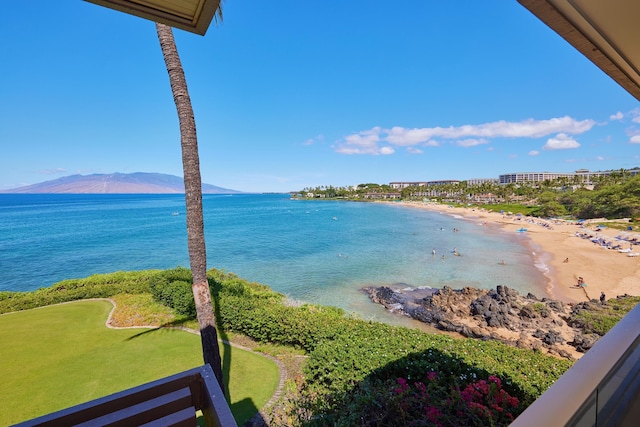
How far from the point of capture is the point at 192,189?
456cm

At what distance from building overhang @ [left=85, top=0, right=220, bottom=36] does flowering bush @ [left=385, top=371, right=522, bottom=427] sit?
12.5 ft

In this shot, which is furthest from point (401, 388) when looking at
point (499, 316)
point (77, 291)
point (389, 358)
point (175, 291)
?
point (77, 291)

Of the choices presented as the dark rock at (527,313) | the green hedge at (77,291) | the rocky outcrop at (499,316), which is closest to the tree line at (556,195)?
the rocky outcrop at (499,316)

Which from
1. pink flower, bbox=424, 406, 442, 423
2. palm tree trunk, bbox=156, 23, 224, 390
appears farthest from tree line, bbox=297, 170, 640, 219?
palm tree trunk, bbox=156, 23, 224, 390

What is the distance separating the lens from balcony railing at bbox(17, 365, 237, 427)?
3.98ft

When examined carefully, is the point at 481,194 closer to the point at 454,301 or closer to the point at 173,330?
→ the point at 454,301

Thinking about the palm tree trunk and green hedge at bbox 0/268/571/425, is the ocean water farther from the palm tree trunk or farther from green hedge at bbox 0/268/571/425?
the palm tree trunk

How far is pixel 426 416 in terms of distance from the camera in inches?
125

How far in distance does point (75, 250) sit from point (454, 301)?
1433 inches

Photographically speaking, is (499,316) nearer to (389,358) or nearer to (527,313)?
(527,313)

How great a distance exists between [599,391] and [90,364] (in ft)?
27.5

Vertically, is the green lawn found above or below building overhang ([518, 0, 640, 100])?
below

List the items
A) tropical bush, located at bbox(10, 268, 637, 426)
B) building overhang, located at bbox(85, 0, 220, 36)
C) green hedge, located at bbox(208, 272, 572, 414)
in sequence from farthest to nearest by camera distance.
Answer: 1. green hedge, located at bbox(208, 272, 572, 414)
2. tropical bush, located at bbox(10, 268, 637, 426)
3. building overhang, located at bbox(85, 0, 220, 36)

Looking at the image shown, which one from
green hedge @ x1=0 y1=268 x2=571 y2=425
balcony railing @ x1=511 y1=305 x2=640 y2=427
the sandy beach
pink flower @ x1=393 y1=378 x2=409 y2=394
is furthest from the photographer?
the sandy beach
